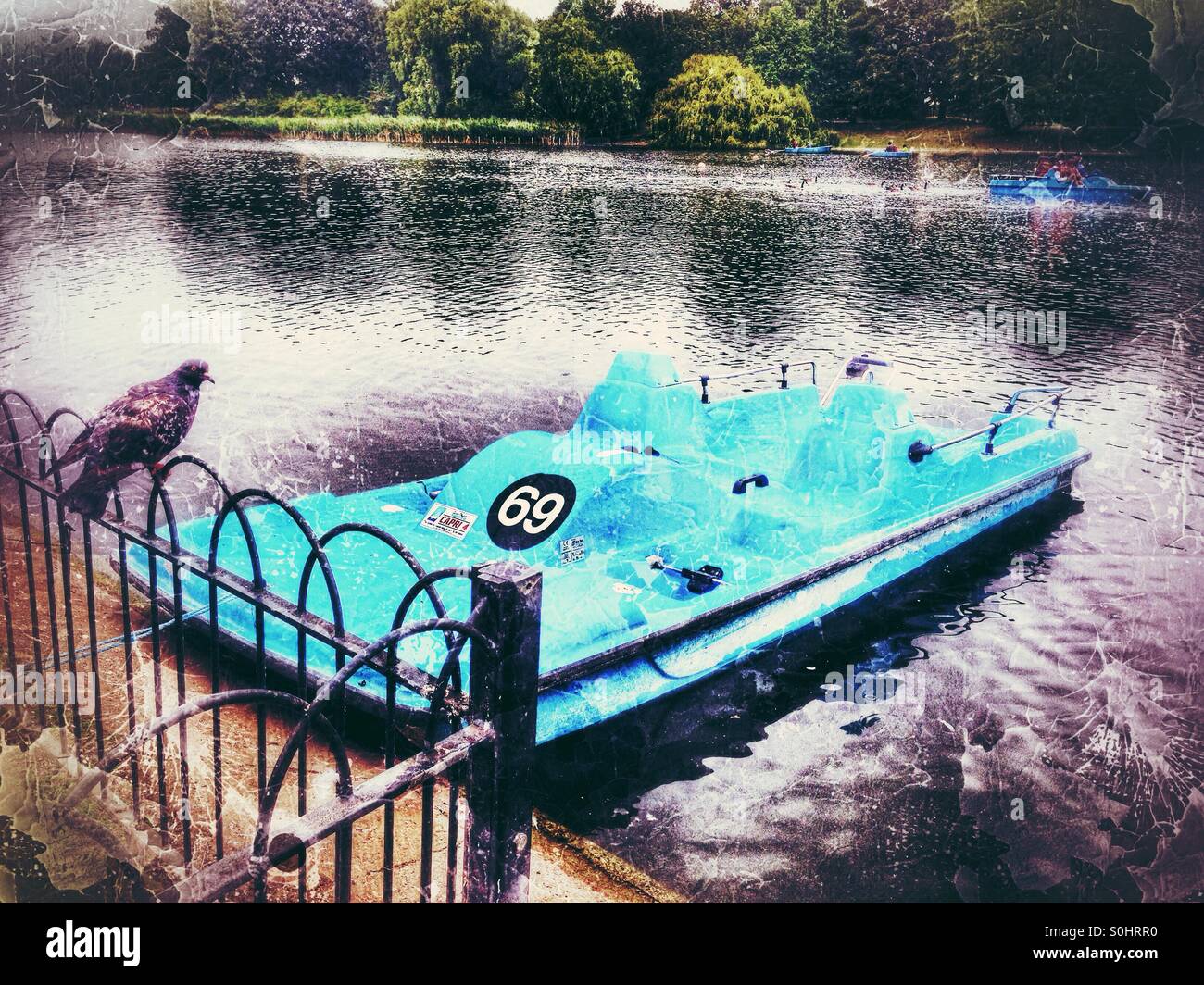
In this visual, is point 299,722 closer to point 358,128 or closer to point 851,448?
point 358,128

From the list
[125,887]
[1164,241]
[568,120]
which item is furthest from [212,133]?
[1164,241]

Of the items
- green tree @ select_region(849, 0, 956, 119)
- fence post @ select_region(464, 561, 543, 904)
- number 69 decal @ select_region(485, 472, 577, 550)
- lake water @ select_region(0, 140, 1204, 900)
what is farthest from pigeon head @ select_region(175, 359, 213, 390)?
green tree @ select_region(849, 0, 956, 119)

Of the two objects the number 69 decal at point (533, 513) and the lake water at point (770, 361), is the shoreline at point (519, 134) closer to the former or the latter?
the lake water at point (770, 361)

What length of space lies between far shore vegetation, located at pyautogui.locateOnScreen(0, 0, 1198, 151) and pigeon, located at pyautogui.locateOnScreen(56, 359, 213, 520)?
894 mm

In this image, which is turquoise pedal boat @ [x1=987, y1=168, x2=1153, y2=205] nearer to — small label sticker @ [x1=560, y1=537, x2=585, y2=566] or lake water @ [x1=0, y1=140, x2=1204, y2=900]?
lake water @ [x1=0, y1=140, x2=1204, y2=900]

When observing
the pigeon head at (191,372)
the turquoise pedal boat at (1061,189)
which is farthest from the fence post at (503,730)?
the turquoise pedal boat at (1061,189)

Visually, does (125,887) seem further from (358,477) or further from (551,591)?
(358,477)

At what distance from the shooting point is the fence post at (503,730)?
136 cm

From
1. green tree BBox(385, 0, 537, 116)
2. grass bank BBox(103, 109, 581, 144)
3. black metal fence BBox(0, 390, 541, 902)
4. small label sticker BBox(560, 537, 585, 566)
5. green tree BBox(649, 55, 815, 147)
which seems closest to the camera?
black metal fence BBox(0, 390, 541, 902)

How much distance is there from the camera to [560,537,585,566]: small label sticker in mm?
3539

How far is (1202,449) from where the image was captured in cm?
489

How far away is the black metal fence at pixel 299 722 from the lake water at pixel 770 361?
3.02 ft

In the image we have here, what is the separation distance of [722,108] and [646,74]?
1.21ft
